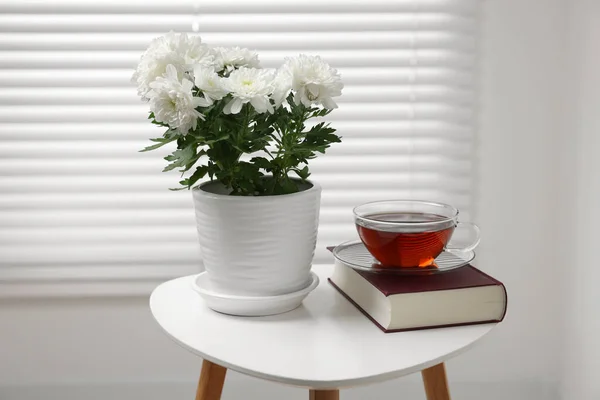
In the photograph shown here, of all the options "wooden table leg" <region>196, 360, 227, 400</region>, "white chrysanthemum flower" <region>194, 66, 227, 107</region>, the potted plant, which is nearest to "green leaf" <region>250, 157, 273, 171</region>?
the potted plant

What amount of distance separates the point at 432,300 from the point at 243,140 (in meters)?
0.32

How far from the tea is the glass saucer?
1cm

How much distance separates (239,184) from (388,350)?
0.29 meters

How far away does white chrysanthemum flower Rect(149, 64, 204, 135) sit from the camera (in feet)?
2.62

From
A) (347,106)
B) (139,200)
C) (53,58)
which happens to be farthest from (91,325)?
(347,106)

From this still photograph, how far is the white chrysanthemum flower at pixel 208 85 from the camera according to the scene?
0.82 meters

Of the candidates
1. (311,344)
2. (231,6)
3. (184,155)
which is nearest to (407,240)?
(311,344)

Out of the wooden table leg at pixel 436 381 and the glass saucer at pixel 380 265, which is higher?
the glass saucer at pixel 380 265

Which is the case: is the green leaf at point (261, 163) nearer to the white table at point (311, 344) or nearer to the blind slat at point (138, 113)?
the white table at point (311, 344)

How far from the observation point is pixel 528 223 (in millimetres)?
1553

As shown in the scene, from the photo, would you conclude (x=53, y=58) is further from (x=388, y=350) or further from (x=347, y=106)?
(x=388, y=350)

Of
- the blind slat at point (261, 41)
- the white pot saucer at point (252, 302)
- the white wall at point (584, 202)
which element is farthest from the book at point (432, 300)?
the blind slat at point (261, 41)

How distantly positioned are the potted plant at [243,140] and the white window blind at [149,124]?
596mm

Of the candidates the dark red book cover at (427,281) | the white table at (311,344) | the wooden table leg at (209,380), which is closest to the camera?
the white table at (311,344)
